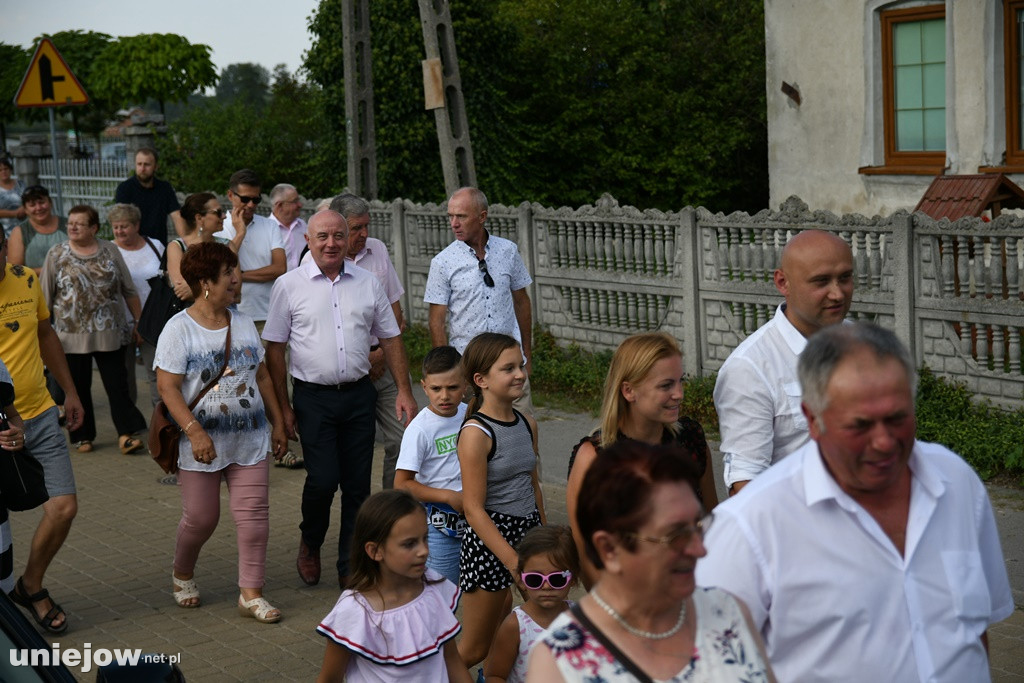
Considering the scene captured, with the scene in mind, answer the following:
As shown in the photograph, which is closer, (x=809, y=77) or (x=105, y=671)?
(x=105, y=671)

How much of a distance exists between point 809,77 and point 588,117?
8.89 meters

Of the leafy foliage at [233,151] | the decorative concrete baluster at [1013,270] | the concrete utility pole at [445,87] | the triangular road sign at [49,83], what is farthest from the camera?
the leafy foliage at [233,151]

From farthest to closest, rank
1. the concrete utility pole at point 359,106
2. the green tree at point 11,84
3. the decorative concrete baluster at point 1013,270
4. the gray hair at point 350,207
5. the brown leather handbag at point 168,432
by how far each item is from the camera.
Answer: the green tree at point 11,84 < the concrete utility pole at point 359,106 < the decorative concrete baluster at point 1013,270 < the gray hair at point 350,207 < the brown leather handbag at point 168,432

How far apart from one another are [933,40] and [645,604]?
13382 millimetres

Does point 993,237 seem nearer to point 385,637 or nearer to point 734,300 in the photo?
point 734,300

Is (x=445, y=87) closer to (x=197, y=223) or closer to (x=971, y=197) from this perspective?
(x=197, y=223)

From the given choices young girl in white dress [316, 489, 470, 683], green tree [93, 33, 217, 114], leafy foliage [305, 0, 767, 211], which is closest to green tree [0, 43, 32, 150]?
green tree [93, 33, 217, 114]

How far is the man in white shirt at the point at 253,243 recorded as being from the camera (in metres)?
10.2

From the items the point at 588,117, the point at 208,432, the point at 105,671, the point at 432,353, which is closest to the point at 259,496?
the point at 208,432

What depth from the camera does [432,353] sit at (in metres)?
6.17

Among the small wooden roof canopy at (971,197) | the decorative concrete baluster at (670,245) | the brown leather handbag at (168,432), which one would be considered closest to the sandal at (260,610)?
the brown leather handbag at (168,432)

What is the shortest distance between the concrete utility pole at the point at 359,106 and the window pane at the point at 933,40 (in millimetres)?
6001

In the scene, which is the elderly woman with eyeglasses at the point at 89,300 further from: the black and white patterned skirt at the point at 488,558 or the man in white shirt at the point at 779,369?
the man in white shirt at the point at 779,369

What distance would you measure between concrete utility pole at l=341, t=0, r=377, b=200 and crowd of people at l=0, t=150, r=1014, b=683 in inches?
201
